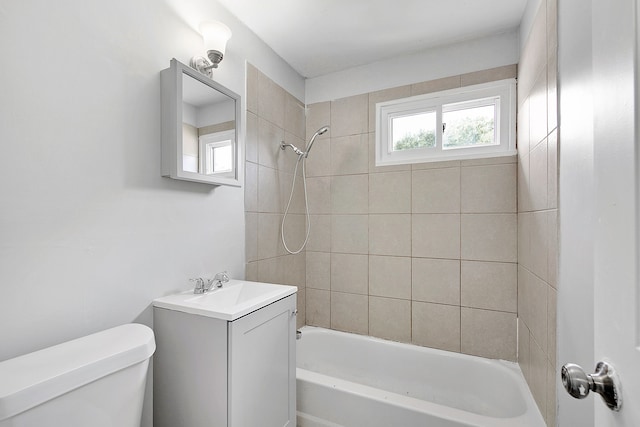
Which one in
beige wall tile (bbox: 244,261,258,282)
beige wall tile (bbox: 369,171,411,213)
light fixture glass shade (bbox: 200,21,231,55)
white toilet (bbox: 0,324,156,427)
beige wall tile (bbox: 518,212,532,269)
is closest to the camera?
white toilet (bbox: 0,324,156,427)

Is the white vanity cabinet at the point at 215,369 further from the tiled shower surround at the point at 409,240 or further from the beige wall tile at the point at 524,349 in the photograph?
the beige wall tile at the point at 524,349

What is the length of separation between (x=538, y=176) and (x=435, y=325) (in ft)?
3.84

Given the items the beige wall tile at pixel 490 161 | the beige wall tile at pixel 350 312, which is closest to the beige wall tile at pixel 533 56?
the beige wall tile at pixel 490 161

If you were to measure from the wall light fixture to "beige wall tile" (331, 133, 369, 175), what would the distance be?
110 cm

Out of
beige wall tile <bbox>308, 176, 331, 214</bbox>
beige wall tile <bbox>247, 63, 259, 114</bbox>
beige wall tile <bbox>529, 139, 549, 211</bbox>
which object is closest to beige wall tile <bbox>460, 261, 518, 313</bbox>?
beige wall tile <bbox>529, 139, 549, 211</bbox>

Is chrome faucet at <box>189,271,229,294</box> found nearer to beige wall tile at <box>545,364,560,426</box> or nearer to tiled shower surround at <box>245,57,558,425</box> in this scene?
tiled shower surround at <box>245,57,558,425</box>

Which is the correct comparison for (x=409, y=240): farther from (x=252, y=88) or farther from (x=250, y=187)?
(x=252, y=88)

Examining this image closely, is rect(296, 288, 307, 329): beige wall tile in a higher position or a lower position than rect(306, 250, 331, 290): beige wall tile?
lower

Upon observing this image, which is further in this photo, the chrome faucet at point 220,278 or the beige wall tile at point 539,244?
the chrome faucet at point 220,278

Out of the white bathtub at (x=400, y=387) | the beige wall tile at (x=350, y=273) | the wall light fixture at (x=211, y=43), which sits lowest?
the white bathtub at (x=400, y=387)

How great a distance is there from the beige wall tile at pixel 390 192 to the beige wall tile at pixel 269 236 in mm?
719

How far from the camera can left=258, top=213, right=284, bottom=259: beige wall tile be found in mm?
1968

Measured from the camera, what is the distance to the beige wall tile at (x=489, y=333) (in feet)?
6.18

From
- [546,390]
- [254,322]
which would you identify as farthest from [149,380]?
[546,390]
